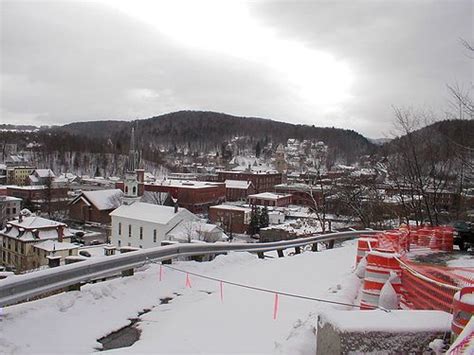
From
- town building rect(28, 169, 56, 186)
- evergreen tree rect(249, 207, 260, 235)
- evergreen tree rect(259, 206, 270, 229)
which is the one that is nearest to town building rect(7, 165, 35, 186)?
town building rect(28, 169, 56, 186)

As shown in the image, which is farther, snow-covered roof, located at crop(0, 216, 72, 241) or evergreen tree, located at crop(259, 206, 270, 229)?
evergreen tree, located at crop(259, 206, 270, 229)

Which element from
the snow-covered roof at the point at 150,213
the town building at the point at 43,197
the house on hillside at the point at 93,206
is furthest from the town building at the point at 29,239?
the town building at the point at 43,197

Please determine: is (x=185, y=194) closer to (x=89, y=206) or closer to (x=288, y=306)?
(x=89, y=206)

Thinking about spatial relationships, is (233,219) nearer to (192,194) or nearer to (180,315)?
(192,194)

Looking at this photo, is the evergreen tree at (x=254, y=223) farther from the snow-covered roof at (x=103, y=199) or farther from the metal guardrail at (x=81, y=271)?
the metal guardrail at (x=81, y=271)

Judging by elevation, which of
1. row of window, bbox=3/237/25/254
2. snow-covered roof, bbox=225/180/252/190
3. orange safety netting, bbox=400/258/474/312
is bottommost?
row of window, bbox=3/237/25/254

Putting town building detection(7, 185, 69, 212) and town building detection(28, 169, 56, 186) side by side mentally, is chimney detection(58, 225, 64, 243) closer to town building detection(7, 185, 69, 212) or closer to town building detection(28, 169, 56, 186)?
town building detection(7, 185, 69, 212)

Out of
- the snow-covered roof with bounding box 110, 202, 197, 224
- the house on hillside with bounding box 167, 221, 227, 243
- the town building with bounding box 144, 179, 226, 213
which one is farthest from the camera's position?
the town building with bounding box 144, 179, 226, 213

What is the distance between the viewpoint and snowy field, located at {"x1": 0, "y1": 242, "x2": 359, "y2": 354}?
5.24 m

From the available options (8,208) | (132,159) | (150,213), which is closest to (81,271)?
(150,213)

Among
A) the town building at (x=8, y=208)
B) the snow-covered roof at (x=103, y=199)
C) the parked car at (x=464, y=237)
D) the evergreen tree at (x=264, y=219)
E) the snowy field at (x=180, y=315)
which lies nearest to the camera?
the snowy field at (x=180, y=315)

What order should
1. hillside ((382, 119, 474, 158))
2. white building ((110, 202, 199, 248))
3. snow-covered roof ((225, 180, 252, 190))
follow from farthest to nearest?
snow-covered roof ((225, 180, 252, 190)) → white building ((110, 202, 199, 248)) → hillside ((382, 119, 474, 158))

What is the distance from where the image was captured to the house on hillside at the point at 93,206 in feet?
262

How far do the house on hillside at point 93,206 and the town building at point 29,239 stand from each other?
1132 inches
